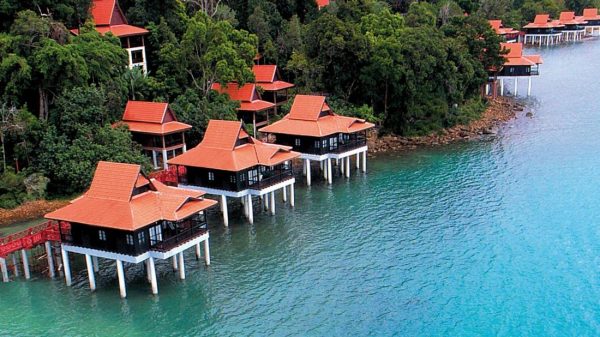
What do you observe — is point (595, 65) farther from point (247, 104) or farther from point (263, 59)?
point (247, 104)

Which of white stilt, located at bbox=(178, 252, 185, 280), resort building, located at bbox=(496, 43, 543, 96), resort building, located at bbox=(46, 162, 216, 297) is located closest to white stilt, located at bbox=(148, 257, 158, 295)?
resort building, located at bbox=(46, 162, 216, 297)

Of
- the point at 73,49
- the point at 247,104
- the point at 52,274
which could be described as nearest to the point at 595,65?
the point at 247,104

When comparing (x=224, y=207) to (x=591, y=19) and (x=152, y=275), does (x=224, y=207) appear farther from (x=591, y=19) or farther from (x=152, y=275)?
(x=591, y=19)

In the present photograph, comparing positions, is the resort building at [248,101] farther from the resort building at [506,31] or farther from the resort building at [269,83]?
the resort building at [506,31]

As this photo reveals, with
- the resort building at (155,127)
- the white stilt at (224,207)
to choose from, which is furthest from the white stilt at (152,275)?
the resort building at (155,127)

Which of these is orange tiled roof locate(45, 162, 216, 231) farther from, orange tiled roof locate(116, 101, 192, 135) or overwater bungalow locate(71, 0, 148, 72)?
overwater bungalow locate(71, 0, 148, 72)

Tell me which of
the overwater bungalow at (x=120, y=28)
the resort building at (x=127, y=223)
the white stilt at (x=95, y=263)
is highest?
the overwater bungalow at (x=120, y=28)
